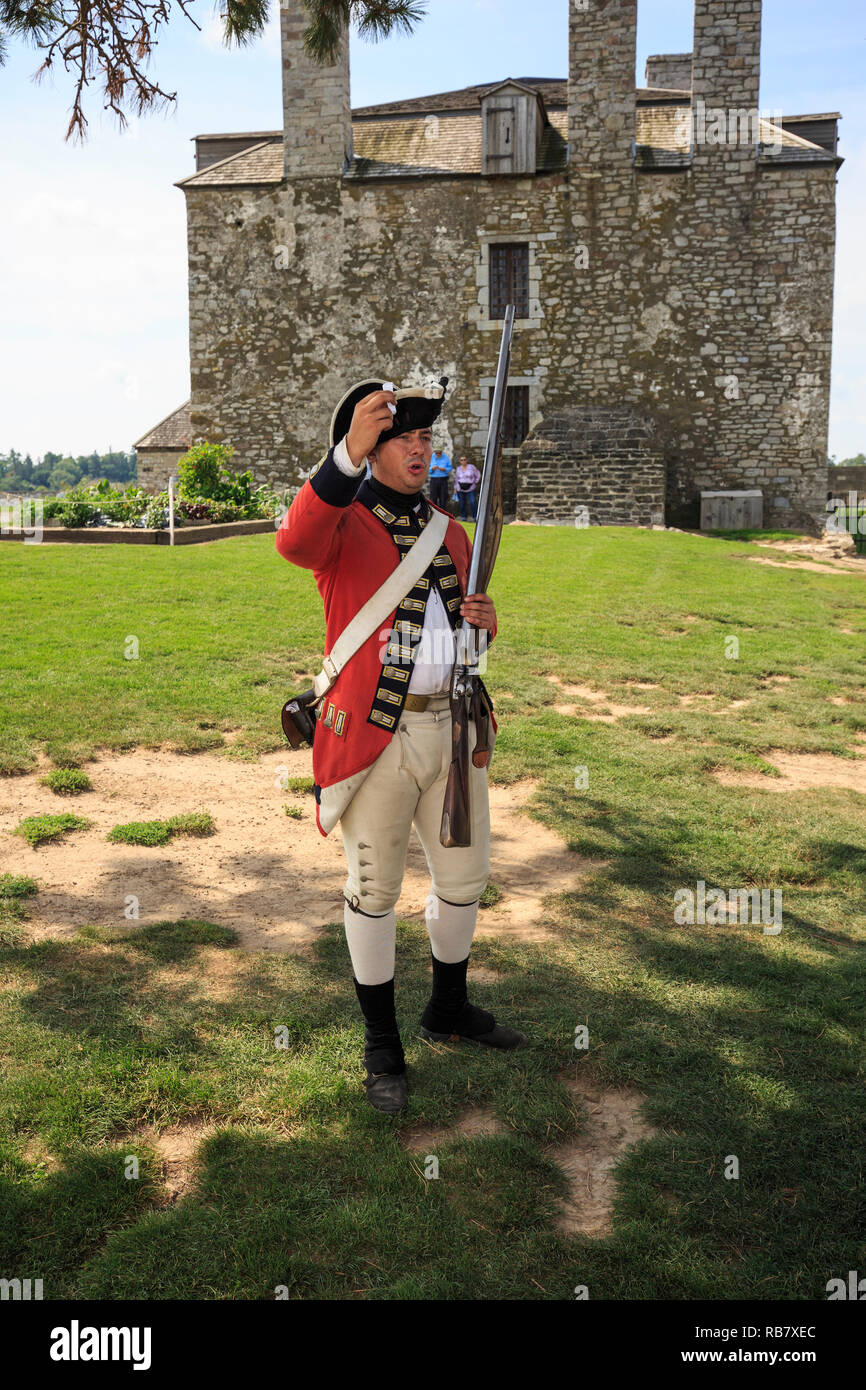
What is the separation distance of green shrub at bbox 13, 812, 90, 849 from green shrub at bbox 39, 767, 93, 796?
0.44 m

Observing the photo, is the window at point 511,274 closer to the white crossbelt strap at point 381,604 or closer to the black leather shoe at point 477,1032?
the white crossbelt strap at point 381,604

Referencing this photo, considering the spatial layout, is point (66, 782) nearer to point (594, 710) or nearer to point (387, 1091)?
point (387, 1091)

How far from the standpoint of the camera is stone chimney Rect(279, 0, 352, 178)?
22.7m

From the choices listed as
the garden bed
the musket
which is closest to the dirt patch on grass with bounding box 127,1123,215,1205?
the musket

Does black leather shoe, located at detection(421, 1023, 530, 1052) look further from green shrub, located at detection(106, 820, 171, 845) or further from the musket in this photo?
green shrub, located at detection(106, 820, 171, 845)

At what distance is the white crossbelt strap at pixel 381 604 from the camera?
131 inches

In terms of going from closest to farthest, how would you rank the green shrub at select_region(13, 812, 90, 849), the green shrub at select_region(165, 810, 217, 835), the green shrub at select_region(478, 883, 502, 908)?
the green shrub at select_region(478, 883, 502, 908), the green shrub at select_region(13, 812, 90, 849), the green shrub at select_region(165, 810, 217, 835)

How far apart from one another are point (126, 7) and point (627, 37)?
794 inches

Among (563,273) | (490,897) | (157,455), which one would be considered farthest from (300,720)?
(157,455)

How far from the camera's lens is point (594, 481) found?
68.5 feet

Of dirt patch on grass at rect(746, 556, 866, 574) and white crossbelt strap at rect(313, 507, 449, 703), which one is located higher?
white crossbelt strap at rect(313, 507, 449, 703)

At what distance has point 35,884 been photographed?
5.11 metres

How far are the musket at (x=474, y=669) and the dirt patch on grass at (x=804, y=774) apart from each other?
12.6ft

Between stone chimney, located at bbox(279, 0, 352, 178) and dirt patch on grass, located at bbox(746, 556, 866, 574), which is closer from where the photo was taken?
dirt patch on grass, located at bbox(746, 556, 866, 574)
